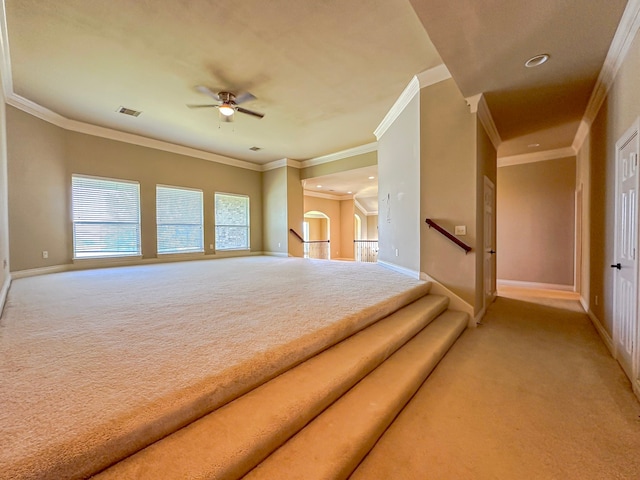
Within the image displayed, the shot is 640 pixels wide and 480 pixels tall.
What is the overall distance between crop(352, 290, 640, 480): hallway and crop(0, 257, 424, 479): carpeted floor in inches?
30.6

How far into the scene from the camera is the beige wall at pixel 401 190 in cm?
412

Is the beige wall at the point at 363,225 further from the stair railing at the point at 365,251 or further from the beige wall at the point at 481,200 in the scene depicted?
the beige wall at the point at 481,200

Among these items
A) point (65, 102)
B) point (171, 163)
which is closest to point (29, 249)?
point (65, 102)

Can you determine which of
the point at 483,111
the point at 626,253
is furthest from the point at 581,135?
the point at 626,253

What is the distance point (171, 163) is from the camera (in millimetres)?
6871

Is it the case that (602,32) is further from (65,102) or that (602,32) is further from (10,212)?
(10,212)

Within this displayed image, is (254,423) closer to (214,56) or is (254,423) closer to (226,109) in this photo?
(214,56)

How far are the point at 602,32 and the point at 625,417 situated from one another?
295cm

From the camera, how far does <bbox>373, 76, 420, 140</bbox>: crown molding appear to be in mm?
3990

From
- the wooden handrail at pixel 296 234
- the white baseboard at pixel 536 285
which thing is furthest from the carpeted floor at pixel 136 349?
the wooden handrail at pixel 296 234

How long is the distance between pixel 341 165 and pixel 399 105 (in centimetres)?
307

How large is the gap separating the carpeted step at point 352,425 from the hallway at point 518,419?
0.11 metres

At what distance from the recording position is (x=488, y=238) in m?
4.40

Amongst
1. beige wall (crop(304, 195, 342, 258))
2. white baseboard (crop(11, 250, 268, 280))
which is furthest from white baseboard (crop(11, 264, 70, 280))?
beige wall (crop(304, 195, 342, 258))
